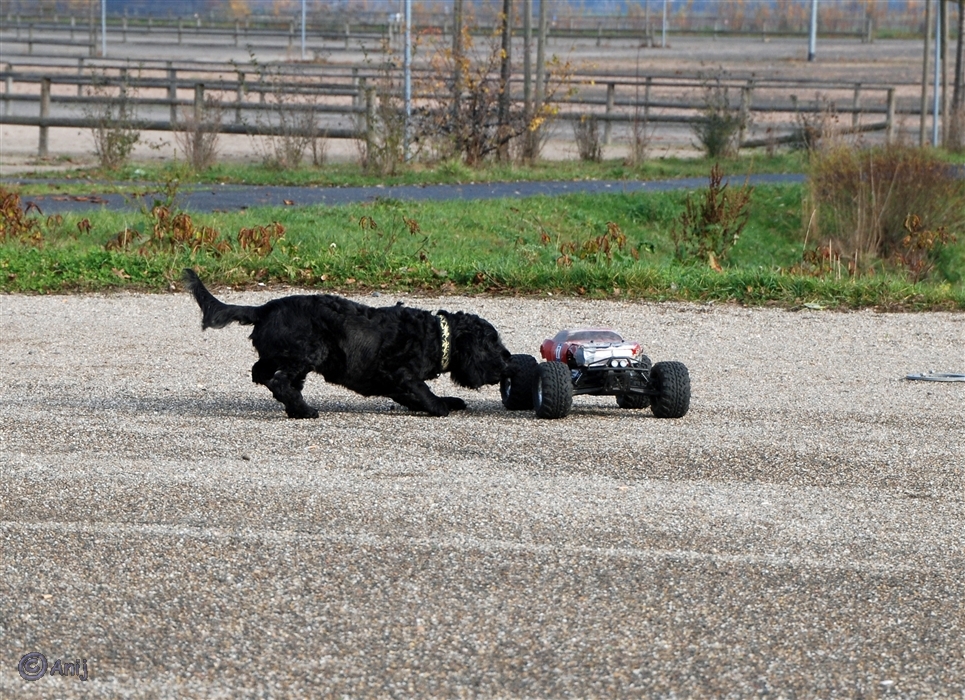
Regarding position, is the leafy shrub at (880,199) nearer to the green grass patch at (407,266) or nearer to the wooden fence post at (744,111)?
the green grass patch at (407,266)

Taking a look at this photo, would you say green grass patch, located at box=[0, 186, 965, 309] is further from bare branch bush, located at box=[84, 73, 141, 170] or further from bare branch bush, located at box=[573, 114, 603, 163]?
bare branch bush, located at box=[573, 114, 603, 163]

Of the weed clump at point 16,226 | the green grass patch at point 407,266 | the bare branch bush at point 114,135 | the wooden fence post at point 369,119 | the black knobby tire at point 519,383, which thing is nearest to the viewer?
the black knobby tire at point 519,383

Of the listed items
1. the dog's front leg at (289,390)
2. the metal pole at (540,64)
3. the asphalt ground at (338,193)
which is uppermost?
the metal pole at (540,64)

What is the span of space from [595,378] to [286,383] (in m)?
1.58

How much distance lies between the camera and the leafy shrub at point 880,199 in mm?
15367

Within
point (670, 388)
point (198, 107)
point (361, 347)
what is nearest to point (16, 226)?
point (361, 347)

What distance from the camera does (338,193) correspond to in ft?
63.1

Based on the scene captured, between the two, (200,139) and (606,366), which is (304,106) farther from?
(606,366)

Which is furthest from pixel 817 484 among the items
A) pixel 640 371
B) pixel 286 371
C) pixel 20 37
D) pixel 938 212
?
pixel 20 37

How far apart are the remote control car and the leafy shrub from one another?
847 centimetres

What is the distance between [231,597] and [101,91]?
68.4 feet

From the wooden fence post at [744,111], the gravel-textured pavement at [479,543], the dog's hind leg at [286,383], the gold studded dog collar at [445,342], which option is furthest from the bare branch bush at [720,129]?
the dog's hind leg at [286,383]

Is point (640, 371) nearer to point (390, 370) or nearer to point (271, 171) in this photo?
point (390, 370)

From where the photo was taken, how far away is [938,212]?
16.1m
